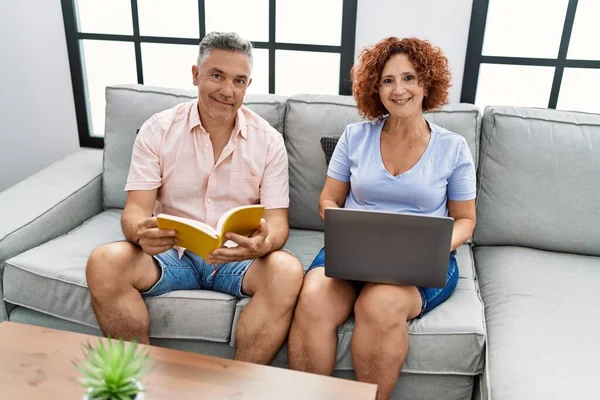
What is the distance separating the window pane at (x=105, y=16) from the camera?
2490 mm

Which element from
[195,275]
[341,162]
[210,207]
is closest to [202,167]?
[210,207]

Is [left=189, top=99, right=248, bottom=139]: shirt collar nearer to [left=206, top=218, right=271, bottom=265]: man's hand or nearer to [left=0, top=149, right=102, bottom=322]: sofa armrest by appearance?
[left=206, top=218, right=271, bottom=265]: man's hand

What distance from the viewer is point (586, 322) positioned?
4.79 ft

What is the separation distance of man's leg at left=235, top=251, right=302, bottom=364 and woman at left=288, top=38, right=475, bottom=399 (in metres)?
0.03

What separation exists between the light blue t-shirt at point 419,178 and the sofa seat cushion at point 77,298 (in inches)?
21.0

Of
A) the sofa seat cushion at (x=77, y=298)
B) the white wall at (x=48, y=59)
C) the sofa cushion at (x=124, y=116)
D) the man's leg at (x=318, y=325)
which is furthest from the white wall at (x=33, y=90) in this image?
the man's leg at (x=318, y=325)

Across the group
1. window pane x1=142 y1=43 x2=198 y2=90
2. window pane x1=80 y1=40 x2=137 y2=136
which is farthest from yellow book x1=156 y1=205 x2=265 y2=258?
window pane x1=80 y1=40 x2=137 y2=136

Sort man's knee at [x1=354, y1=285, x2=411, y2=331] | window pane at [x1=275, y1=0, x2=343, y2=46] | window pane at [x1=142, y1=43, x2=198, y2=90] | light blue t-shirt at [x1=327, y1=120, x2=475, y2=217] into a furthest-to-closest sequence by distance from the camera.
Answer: window pane at [x1=142, y1=43, x2=198, y2=90]
window pane at [x1=275, y1=0, x2=343, y2=46]
light blue t-shirt at [x1=327, y1=120, x2=475, y2=217]
man's knee at [x1=354, y1=285, x2=411, y2=331]

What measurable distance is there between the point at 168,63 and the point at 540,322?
1974 millimetres

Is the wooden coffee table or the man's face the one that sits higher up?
the man's face

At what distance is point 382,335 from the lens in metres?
1.36

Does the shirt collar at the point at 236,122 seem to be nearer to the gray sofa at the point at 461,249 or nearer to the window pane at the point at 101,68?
the gray sofa at the point at 461,249

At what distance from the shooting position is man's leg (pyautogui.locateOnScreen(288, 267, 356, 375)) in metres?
1.42

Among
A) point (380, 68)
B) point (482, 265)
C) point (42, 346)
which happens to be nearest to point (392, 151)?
point (380, 68)
